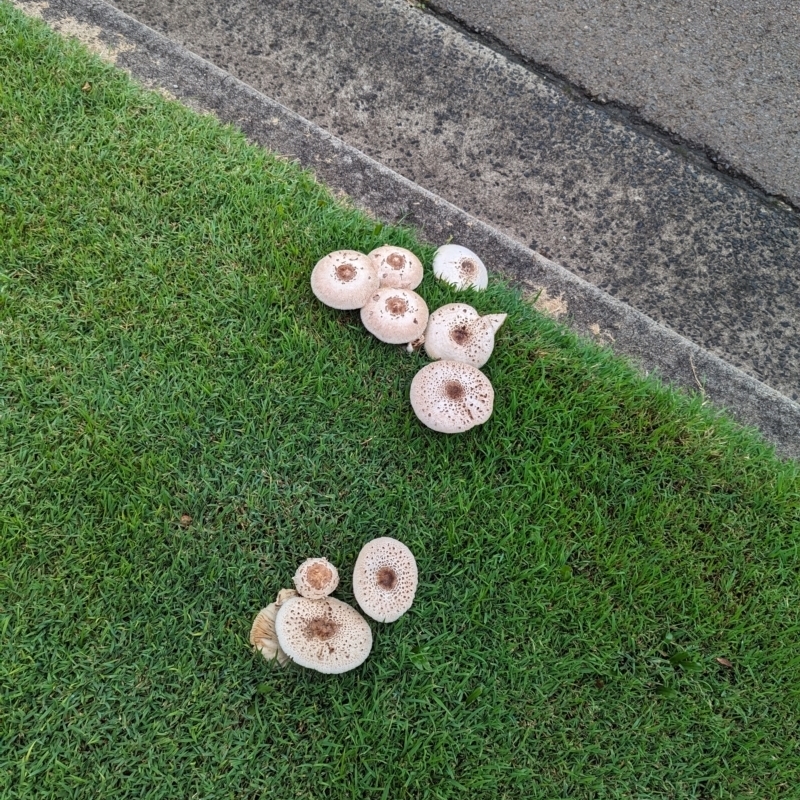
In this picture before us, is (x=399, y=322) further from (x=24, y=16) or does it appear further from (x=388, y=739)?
(x=24, y=16)

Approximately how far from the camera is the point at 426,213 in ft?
9.37

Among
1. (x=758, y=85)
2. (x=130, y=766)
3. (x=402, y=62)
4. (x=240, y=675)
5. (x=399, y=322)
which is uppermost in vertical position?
(x=758, y=85)

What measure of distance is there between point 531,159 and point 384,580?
2.24 m

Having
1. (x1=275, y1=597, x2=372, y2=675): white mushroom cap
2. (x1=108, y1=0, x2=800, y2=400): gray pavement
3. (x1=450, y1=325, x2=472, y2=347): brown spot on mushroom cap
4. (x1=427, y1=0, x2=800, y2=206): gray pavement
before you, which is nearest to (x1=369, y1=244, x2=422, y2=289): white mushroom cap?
(x1=450, y1=325, x2=472, y2=347): brown spot on mushroom cap

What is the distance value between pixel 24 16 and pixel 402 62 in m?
1.80

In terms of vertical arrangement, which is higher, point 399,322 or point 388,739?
point 399,322

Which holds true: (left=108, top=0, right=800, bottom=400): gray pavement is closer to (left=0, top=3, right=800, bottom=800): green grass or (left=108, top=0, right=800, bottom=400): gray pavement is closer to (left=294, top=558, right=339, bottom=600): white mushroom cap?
(left=0, top=3, right=800, bottom=800): green grass

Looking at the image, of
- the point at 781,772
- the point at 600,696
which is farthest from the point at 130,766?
the point at 781,772

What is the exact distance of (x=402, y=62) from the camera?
3389mm

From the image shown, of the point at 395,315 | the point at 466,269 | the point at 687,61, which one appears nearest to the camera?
the point at 395,315

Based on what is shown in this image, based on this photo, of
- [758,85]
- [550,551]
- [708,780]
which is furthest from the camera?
[758,85]

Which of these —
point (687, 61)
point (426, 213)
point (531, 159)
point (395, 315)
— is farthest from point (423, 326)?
point (687, 61)

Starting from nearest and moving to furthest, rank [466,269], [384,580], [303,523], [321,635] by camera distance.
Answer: [321,635] → [384,580] → [303,523] → [466,269]

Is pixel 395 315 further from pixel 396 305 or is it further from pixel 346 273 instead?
pixel 346 273
